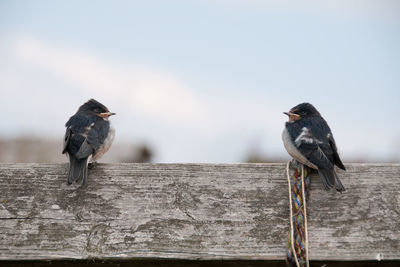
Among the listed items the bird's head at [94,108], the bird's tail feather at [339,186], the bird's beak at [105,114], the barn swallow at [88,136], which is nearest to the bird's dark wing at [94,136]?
the barn swallow at [88,136]

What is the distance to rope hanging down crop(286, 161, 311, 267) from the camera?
6.00 ft

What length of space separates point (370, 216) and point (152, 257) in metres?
0.86

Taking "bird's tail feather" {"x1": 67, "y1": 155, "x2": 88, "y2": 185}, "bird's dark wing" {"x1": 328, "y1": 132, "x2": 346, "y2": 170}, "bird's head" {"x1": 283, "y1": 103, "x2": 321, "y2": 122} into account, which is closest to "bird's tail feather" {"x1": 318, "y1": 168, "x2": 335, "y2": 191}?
"bird's dark wing" {"x1": 328, "y1": 132, "x2": 346, "y2": 170}

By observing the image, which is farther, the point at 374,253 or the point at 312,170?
the point at 312,170

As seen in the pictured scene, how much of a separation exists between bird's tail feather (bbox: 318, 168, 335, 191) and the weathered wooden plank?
0.04 m

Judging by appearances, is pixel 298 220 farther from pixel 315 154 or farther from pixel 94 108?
pixel 94 108

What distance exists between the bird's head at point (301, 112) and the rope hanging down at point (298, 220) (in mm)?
1685

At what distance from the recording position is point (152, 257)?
72.1 inches

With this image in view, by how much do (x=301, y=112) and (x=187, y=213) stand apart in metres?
2.13

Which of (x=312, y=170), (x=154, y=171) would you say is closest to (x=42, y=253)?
(x=154, y=171)


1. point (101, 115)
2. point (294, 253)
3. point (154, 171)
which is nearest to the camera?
point (294, 253)

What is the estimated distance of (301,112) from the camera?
3850 millimetres

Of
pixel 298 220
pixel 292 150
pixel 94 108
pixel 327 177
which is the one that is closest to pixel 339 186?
pixel 327 177

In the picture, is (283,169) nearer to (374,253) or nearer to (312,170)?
(312,170)
